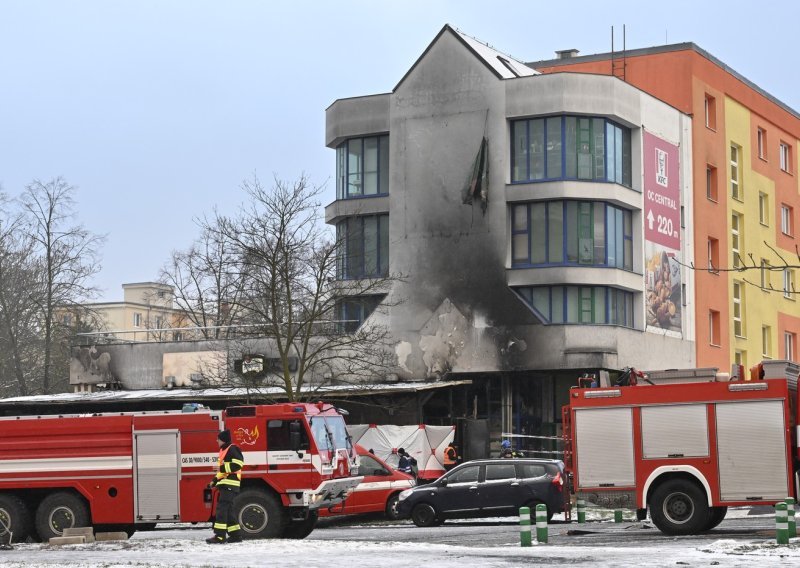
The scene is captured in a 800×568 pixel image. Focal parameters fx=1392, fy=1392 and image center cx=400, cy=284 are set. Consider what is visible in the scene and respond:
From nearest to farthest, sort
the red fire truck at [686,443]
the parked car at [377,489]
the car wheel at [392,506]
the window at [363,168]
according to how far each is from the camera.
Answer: the red fire truck at [686,443], the parked car at [377,489], the car wheel at [392,506], the window at [363,168]

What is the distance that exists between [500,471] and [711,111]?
3385cm

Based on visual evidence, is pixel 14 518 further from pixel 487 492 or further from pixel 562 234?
pixel 562 234

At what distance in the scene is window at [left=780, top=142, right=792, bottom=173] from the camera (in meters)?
68.0

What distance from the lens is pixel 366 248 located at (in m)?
51.9

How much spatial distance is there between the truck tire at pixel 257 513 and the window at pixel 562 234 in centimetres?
2578

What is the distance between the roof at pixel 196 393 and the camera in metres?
44.3

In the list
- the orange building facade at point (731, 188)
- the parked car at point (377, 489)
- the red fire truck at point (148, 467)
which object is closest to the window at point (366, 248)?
the orange building facade at point (731, 188)

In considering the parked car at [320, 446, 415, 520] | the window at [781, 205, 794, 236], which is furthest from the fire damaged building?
the window at [781, 205, 794, 236]

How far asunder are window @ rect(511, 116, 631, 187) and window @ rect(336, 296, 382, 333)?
6.83 meters

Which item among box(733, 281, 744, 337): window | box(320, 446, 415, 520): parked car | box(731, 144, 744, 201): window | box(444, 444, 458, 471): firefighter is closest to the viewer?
box(320, 446, 415, 520): parked car

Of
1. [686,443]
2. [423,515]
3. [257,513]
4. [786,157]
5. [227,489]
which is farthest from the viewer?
[786,157]

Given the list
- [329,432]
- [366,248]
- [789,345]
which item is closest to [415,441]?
[366,248]

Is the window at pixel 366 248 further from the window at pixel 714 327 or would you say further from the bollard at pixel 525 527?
the bollard at pixel 525 527

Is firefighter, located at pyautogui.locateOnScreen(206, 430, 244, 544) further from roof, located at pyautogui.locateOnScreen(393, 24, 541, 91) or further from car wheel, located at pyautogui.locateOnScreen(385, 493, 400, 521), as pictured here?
roof, located at pyautogui.locateOnScreen(393, 24, 541, 91)
